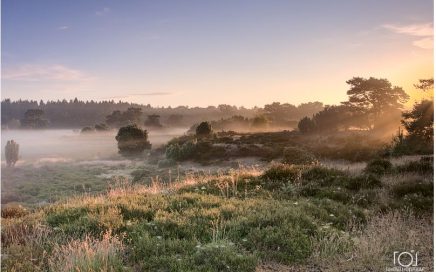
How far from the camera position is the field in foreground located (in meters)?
6.77

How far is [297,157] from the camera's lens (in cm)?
3152

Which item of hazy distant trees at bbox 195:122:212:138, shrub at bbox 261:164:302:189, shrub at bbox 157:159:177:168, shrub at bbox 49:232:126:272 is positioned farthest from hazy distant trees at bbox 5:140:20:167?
shrub at bbox 49:232:126:272

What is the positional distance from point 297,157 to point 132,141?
3305 centimetres

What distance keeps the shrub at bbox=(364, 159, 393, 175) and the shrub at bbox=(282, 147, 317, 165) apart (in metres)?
10.5

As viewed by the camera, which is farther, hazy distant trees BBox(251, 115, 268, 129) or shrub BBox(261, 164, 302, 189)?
hazy distant trees BBox(251, 115, 268, 129)

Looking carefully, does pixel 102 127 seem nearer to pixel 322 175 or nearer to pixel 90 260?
pixel 322 175

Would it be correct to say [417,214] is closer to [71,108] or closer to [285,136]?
[285,136]

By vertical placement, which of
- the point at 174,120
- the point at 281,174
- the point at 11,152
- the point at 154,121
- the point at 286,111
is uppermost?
the point at 286,111

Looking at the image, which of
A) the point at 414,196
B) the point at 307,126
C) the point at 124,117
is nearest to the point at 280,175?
the point at 414,196

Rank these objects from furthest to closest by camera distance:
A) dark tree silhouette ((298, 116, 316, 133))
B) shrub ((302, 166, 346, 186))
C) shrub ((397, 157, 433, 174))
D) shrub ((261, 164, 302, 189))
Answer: dark tree silhouette ((298, 116, 316, 133)) → shrub ((397, 157, 433, 174)) → shrub ((302, 166, 346, 186)) → shrub ((261, 164, 302, 189))

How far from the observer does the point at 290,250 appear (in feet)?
24.2

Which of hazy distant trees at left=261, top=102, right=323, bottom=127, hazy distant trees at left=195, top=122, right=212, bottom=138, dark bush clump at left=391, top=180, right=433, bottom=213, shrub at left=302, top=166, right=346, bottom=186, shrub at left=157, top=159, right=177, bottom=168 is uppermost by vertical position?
hazy distant trees at left=261, top=102, right=323, bottom=127

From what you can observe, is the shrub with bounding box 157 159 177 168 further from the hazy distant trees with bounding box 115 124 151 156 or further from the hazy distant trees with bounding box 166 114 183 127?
the hazy distant trees with bounding box 166 114 183 127

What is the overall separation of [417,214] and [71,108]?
5839 inches
